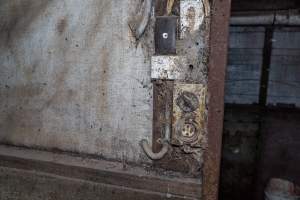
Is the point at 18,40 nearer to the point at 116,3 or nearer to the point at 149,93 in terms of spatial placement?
the point at 116,3

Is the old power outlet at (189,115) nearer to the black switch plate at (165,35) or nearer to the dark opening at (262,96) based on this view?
the black switch plate at (165,35)

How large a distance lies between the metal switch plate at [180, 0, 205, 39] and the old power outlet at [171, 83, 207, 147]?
0.55 ft

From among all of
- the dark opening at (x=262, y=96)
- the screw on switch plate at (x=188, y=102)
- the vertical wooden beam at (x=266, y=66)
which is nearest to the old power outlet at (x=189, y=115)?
the screw on switch plate at (x=188, y=102)

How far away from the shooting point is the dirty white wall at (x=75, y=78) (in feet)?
3.13

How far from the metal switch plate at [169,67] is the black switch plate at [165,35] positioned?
2cm

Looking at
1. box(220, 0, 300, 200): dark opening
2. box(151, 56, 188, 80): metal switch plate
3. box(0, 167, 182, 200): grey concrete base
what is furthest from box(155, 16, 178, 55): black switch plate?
box(220, 0, 300, 200): dark opening

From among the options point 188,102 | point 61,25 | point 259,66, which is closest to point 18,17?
point 61,25

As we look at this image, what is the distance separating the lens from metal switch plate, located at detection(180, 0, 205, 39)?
854 mm

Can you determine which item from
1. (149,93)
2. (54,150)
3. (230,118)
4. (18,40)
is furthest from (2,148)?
(230,118)

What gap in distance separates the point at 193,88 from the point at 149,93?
0.15 metres

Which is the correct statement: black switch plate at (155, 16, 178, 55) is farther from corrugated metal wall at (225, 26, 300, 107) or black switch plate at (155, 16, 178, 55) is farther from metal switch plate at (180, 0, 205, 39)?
corrugated metal wall at (225, 26, 300, 107)

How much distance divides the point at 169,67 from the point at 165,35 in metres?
0.10

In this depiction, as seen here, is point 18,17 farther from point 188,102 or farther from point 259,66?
point 259,66

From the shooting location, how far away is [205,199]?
91cm
